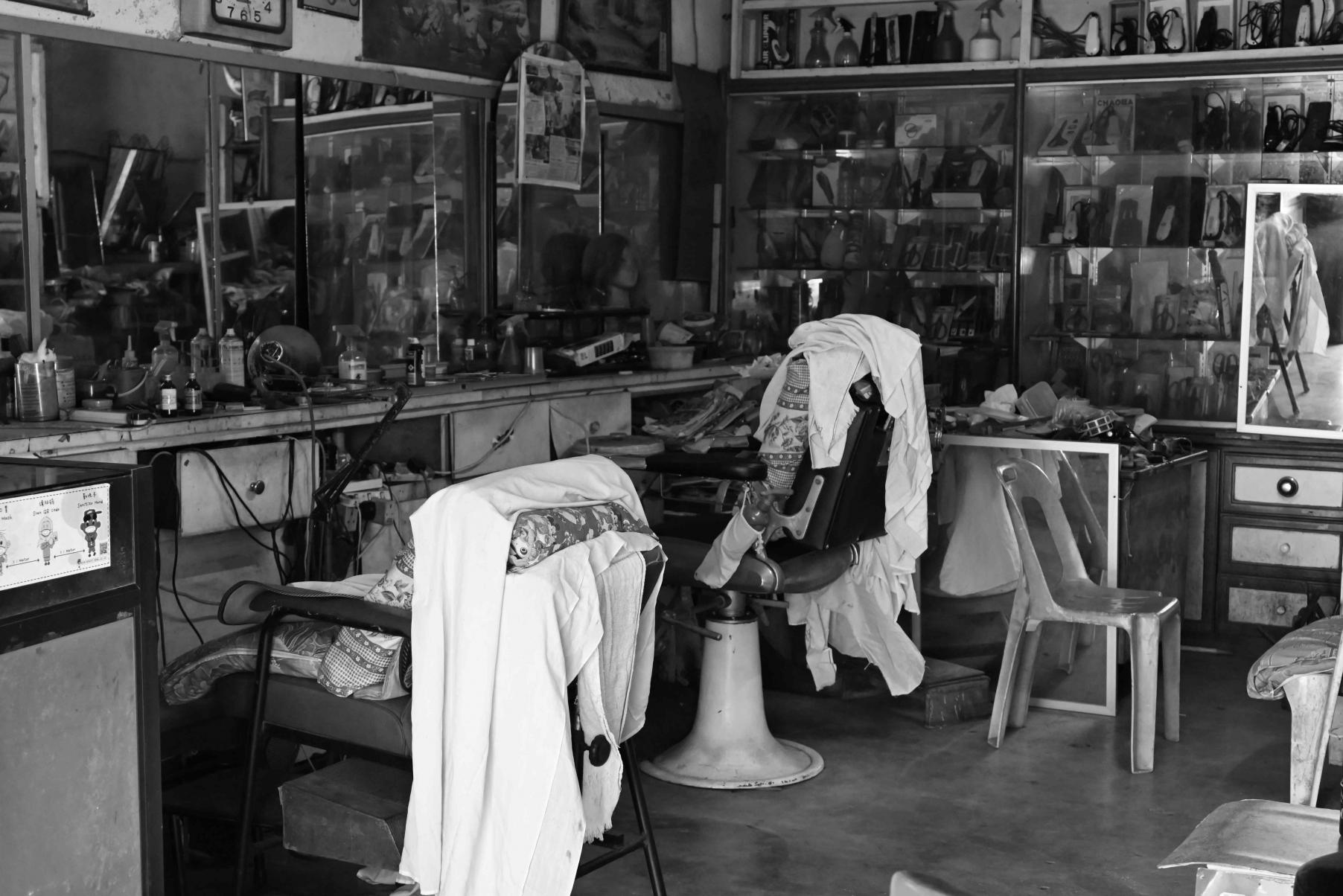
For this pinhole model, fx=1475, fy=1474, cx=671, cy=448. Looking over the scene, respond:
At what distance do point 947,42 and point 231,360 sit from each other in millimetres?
3480

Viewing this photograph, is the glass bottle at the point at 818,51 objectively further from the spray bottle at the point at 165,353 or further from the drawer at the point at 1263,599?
the spray bottle at the point at 165,353

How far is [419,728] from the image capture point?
2.72m

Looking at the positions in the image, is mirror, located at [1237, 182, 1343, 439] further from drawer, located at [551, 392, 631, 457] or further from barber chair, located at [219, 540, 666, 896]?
barber chair, located at [219, 540, 666, 896]

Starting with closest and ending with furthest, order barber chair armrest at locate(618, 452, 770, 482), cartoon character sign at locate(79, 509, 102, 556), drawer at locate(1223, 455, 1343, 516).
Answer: cartoon character sign at locate(79, 509, 102, 556) < barber chair armrest at locate(618, 452, 770, 482) < drawer at locate(1223, 455, 1343, 516)

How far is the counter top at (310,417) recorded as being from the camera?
3.41 metres

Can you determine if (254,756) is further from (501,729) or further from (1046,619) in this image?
Answer: (1046,619)

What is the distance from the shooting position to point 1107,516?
4.74 metres

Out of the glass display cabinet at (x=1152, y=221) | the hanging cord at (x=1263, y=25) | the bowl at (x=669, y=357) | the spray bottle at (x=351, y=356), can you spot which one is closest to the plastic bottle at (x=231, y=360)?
the spray bottle at (x=351, y=356)

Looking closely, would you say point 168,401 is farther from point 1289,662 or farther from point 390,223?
point 1289,662

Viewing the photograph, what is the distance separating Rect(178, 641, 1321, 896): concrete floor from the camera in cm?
349

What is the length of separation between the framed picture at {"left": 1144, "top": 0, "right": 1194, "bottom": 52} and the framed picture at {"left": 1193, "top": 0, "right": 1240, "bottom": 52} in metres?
0.04

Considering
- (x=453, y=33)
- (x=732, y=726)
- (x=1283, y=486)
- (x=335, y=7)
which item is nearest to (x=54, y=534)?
(x=732, y=726)

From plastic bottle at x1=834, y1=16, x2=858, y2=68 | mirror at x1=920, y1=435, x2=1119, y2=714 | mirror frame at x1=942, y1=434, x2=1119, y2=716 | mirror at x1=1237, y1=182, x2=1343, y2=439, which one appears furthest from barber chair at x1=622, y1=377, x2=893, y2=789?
plastic bottle at x1=834, y1=16, x2=858, y2=68

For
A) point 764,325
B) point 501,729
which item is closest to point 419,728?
point 501,729
